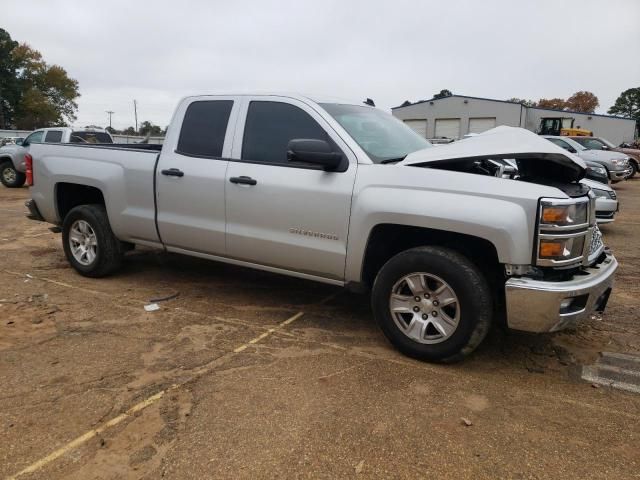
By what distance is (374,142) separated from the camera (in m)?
4.14

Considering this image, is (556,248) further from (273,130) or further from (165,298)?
(165,298)

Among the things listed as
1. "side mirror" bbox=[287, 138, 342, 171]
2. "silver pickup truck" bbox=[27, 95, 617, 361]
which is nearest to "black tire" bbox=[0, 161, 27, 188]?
"silver pickup truck" bbox=[27, 95, 617, 361]

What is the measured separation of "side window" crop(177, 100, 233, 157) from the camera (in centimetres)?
459

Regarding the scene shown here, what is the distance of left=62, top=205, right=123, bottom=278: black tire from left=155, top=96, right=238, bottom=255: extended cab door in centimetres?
85

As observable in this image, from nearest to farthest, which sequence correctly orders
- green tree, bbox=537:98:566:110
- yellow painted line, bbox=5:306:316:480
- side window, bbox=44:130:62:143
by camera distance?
yellow painted line, bbox=5:306:316:480, side window, bbox=44:130:62:143, green tree, bbox=537:98:566:110

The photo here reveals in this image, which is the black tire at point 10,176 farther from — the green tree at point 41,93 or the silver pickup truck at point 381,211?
the green tree at point 41,93

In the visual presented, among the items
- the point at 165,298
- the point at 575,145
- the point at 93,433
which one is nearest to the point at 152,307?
the point at 165,298

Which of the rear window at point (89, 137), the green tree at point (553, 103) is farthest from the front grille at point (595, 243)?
the green tree at point (553, 103)

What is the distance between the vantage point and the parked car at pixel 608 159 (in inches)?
653

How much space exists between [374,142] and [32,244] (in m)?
5.76

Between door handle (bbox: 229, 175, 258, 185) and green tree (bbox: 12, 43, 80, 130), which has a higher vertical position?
green tree (bbox: 12, 43, 80, 130)

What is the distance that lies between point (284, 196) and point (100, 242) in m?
2.45

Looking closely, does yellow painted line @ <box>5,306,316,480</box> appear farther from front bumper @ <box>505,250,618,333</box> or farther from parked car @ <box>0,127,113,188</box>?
parked car @ <box>0,127,113,188</box>

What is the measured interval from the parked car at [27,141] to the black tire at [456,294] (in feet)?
39.8
